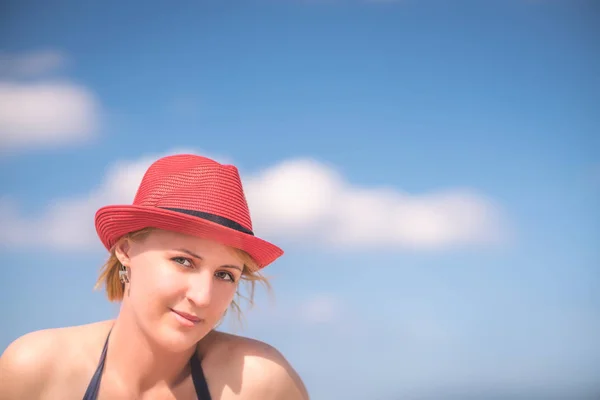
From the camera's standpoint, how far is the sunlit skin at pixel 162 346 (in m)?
3.93

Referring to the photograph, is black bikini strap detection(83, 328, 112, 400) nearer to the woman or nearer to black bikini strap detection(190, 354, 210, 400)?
the woman

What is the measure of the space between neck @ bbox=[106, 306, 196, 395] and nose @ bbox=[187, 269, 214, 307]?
507mm

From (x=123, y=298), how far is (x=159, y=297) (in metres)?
0.58

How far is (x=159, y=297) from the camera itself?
3902 millimetres

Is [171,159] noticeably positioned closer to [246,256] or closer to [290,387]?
[246,256]

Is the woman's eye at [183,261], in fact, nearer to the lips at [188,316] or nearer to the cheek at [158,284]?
the cheek at [158,284]

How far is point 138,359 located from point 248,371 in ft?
2.09

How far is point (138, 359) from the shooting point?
429 centimetres

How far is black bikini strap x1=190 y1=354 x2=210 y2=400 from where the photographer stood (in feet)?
14.1

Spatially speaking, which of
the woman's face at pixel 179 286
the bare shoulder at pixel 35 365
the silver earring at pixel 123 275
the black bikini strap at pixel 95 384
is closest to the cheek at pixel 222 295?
the woman's face at pixel 179 286

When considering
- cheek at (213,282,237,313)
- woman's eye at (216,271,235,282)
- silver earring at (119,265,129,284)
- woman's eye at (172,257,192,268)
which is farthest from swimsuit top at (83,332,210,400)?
woman's eye at (172,257,192,268)

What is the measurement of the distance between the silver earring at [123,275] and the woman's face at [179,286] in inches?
7.1

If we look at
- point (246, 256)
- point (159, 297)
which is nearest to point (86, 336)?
point (159, 297)

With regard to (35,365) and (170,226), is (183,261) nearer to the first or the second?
(170,226)
